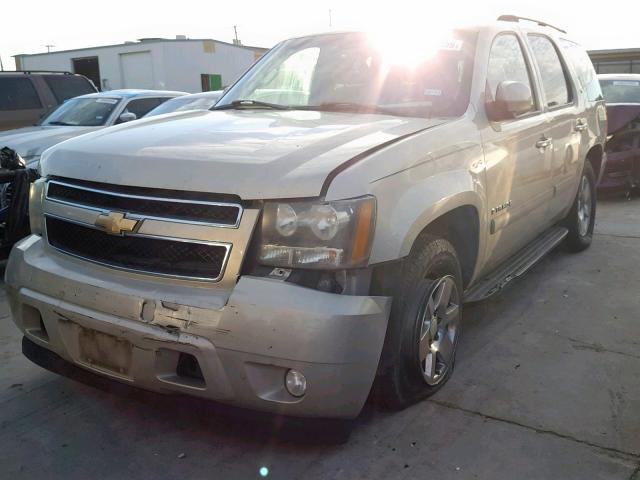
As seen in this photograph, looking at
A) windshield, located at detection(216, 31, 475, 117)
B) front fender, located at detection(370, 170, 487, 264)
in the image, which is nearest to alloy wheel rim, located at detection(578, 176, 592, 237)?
windshield, located at detection(216, 31, 475, 117)

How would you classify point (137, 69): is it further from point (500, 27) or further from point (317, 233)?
point (317, 233)

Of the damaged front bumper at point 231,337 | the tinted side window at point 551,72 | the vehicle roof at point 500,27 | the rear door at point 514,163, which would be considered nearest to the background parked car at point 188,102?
the vehicle roof at point 500,27

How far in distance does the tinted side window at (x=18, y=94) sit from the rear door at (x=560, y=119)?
8.76m

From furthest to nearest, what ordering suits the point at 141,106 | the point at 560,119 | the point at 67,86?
the point at 67,86, the point at 141,106, the point at 560,119

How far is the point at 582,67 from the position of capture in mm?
5617

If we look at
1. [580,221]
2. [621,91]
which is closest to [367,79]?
[580,221]

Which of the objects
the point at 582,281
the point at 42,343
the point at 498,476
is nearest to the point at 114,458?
the point at 42,343

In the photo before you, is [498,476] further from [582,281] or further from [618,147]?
[618,147]

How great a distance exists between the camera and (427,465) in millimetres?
2654

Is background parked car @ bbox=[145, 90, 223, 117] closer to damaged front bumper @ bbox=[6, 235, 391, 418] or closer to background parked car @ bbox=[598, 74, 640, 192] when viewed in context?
background parked car @ bbox=[598, 74, 640, 192]

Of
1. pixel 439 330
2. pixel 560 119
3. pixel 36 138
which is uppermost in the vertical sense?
pixel 560 119

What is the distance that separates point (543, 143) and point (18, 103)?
918 centimetres

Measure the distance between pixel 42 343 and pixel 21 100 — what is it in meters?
9.02

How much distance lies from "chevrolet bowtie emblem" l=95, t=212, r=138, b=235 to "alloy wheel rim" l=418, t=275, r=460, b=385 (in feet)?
4.37
